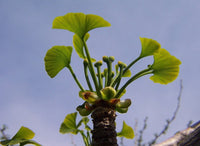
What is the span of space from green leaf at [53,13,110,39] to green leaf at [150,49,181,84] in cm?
52

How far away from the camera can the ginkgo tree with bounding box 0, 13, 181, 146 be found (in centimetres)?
148

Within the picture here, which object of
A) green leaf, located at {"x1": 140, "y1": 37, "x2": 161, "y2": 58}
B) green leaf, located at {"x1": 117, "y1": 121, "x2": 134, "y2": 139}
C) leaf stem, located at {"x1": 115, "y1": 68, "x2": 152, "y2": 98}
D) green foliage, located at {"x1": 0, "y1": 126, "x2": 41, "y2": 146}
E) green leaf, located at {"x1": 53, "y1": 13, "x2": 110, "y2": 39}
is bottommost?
green leaf, located at {"x1": 117, "y1": 121, "x2": 134, "y2": 139}

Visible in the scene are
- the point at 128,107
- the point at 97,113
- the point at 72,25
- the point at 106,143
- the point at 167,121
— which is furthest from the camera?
the point at 167,121

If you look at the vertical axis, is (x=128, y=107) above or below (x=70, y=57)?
below

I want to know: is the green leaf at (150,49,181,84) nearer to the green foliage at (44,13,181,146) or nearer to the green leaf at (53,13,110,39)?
the green foliage at (44,13,181,146)

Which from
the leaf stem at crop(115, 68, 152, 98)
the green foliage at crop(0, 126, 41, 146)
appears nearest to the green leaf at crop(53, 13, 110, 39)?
the leaf stem at crop(115, 68, 152, 98)

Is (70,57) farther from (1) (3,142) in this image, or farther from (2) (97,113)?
(1) (3,142)

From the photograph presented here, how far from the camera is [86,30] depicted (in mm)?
1778

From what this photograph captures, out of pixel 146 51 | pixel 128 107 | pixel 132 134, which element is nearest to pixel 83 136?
pixel 132 134

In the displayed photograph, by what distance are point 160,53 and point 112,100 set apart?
636 mm

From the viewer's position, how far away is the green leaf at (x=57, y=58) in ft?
6.25

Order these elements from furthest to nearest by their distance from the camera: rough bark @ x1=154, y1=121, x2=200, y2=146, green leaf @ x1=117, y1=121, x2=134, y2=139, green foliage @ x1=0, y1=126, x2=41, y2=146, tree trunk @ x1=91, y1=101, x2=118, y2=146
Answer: green leaf @ x1=117, y1=121, x2=134, y2=139 → green foliage @ x1=0, y1=126, x2=41, y2=146 → tree trunk @ x1=91, y1=101, x2=118, y2=146 → rough bark @ x1=154, y1=121, x2=200, y2=146

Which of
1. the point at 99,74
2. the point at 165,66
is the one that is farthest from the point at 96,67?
the point at 165,66

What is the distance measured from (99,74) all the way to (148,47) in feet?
1.56
